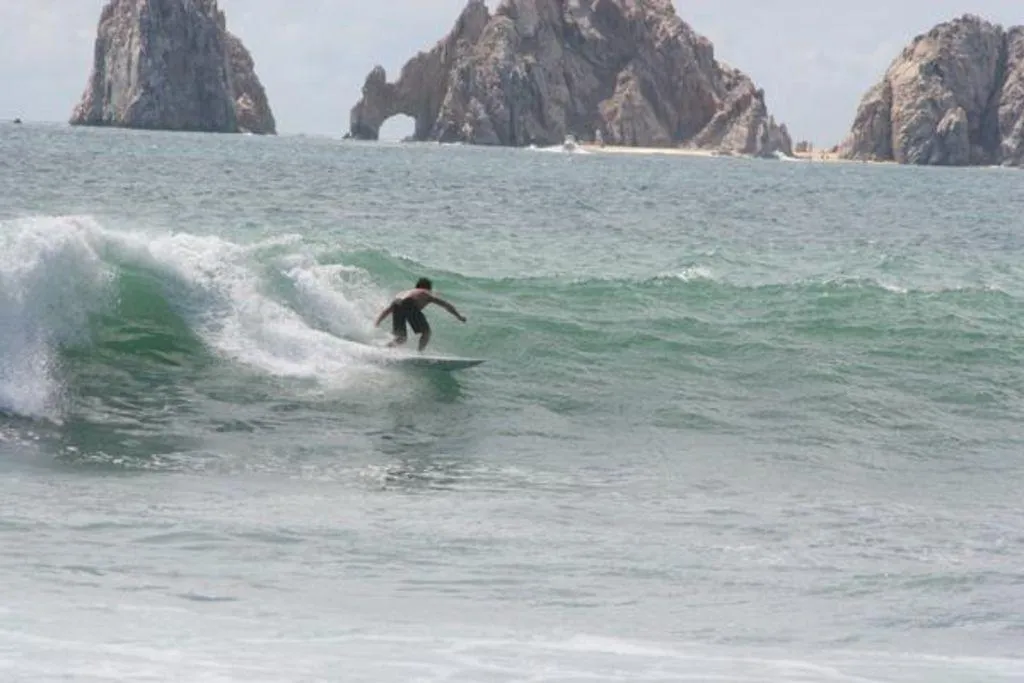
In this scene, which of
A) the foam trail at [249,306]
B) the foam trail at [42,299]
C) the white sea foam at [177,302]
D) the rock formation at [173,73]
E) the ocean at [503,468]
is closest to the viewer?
the ocean at [503,468]

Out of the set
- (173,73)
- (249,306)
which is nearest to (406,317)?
(249,306)

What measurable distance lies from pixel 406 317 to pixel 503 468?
17.8 ft

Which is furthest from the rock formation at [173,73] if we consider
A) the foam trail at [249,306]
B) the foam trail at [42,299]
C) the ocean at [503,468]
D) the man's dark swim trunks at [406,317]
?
the man's dark swim trunks at [406,317]

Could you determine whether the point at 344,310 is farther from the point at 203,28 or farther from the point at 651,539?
the point at 203,28

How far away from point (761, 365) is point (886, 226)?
3269cm

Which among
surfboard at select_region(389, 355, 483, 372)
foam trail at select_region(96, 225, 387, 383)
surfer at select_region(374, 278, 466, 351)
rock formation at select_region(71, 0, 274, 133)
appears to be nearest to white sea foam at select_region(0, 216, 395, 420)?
foam trail at select_region(96, 225, 387, 383)

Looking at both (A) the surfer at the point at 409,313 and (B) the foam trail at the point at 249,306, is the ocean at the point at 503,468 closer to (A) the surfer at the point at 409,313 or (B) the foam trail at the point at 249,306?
(B) the foam trail at the point at 249,306

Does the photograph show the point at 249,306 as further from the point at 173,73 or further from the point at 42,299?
the point at 173,73

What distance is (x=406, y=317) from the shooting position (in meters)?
21.1

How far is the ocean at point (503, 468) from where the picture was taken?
9914 millimetres

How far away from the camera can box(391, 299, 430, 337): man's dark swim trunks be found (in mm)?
20984

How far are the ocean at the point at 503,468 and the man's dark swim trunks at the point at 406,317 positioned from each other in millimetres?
781

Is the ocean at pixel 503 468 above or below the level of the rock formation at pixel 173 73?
below

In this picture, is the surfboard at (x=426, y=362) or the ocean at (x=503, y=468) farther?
the surfboard at (x=426, y=362)
